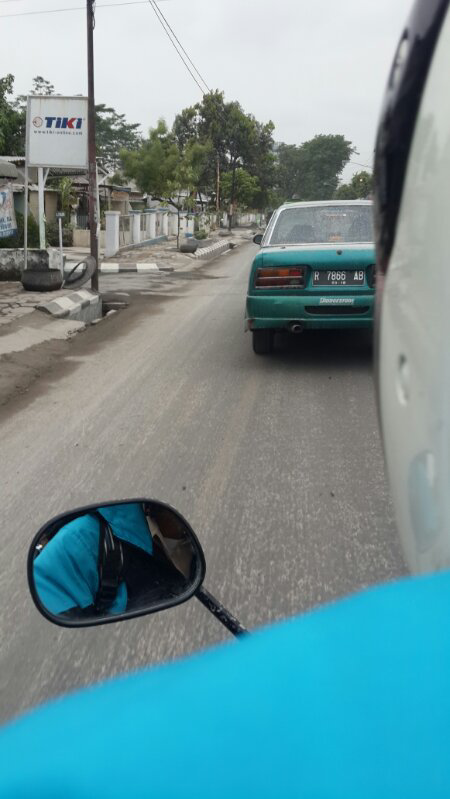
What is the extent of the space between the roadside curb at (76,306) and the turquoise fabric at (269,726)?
34.8 ft

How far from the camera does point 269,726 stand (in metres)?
0.56

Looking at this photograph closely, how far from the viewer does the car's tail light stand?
22.0 feet

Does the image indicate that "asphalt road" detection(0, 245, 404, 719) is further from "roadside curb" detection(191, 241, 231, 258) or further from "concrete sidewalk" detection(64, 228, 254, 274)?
"roadside curb" detection(191, 241, 231, 258)

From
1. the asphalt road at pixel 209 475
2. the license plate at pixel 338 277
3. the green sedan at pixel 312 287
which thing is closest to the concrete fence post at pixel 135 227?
the asphalt road at pixel 209 475

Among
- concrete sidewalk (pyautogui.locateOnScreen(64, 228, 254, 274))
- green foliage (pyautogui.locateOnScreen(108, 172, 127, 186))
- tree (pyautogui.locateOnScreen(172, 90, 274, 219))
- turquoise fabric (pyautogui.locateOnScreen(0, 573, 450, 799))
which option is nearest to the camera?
turquoise fabric (pyautogui.locateOnScreen(0, 573, 450, 799))

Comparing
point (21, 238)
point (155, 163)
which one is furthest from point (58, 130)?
point (155, 163)

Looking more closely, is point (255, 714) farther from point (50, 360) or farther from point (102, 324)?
point (102, 324)

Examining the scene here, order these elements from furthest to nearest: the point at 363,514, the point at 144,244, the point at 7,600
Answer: the point at 144,244
the point at 363,514
the point at 7,600

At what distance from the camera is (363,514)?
389cm

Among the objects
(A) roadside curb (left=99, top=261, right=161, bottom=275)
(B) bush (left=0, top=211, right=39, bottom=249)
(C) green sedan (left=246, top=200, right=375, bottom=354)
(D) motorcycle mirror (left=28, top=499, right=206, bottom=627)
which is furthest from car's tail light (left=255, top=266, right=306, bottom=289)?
(A) roadside curb (left=99, top=261, right=161, bottom=275)

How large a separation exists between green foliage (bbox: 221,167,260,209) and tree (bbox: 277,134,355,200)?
115 ft

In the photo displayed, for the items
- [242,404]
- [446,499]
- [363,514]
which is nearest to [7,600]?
[363,514]

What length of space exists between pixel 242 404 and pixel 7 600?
318 cm

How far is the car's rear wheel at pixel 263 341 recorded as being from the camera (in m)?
7.45
